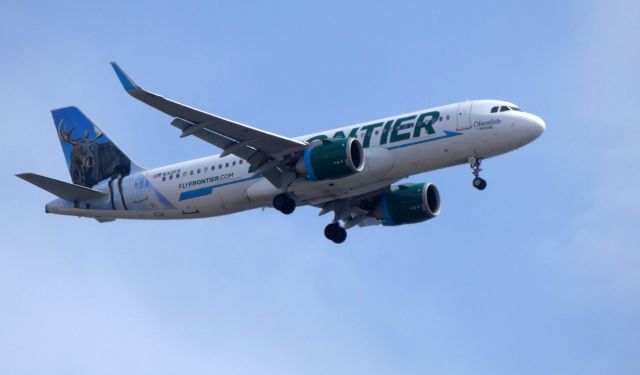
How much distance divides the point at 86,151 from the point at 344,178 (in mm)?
15638

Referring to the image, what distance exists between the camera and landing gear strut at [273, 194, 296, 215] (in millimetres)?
54281

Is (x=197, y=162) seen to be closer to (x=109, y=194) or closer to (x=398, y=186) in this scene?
(x=109, y=194)

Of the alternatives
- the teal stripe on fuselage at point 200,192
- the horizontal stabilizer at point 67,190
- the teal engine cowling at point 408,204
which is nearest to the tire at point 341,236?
the teal engine cowling at point 408,204

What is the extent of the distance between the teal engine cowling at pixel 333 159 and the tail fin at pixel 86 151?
11.1 meters

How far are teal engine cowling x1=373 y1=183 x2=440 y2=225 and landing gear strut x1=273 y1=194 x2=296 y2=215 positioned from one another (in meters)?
5.83

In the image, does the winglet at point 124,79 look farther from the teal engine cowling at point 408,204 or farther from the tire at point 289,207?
the teal engine cowling at point 408,204

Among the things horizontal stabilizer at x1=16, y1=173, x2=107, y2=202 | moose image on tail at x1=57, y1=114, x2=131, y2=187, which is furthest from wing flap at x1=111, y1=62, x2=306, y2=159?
moose image on tail at x1=57, y1=114, x2=131, y2=187

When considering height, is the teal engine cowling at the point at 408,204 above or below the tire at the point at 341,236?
above

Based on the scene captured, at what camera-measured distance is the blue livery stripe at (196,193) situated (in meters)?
56.2

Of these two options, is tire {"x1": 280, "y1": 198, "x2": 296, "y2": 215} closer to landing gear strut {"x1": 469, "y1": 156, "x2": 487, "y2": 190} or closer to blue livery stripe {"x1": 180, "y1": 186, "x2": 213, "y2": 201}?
blue livery stripe {"x1": 180, "y1": 186, "x2": 213, "y2": 201}

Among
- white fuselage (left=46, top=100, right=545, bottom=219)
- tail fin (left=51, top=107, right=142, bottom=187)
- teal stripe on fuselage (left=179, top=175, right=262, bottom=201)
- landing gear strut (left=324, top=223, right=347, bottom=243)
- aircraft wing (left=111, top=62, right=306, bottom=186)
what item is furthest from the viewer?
tail fin (left=51, top=107, right=142, bottom=187)

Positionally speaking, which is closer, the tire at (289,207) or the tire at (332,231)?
the tire at (289,207)

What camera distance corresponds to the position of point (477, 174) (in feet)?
173

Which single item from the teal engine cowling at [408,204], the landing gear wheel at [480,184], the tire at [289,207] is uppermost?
the teal engine cowling at [408,204]
